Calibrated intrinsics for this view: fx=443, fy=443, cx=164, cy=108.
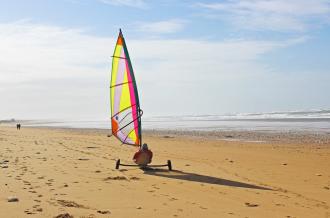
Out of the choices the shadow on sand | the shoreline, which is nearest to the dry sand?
the shadow on sand

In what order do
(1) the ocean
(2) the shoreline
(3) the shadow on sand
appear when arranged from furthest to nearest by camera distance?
1. (1) the ocean
2. (2) the shoreline
3. (3) the shadow on sand

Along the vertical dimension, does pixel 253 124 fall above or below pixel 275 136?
above

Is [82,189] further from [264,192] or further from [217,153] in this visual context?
[217,153]

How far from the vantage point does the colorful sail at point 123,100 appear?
39.9 feet

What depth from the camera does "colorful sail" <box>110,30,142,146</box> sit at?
12.2m

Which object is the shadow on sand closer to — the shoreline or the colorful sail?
the colorful sail

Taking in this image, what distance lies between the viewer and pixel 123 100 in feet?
40.9

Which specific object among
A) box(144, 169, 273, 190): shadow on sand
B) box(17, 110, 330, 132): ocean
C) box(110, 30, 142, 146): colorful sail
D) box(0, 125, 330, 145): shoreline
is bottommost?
box(144, 169, 273, 190): shadow on sand

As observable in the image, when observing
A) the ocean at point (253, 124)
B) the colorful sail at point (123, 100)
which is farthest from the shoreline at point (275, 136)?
the colorful sail at point (123, 100)

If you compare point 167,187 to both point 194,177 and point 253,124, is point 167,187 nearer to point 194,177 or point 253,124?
point 194,177

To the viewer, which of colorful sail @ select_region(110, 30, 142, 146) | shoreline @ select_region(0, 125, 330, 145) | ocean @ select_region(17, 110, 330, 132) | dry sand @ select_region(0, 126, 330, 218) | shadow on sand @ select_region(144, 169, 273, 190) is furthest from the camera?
ocean @ select_region(17, 110, 330, 132)

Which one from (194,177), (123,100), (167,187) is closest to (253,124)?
(123,100)

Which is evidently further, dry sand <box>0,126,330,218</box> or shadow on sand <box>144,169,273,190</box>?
shadow on sand <box>144,169,273,190</box>

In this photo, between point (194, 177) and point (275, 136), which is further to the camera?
point (275, 136)
